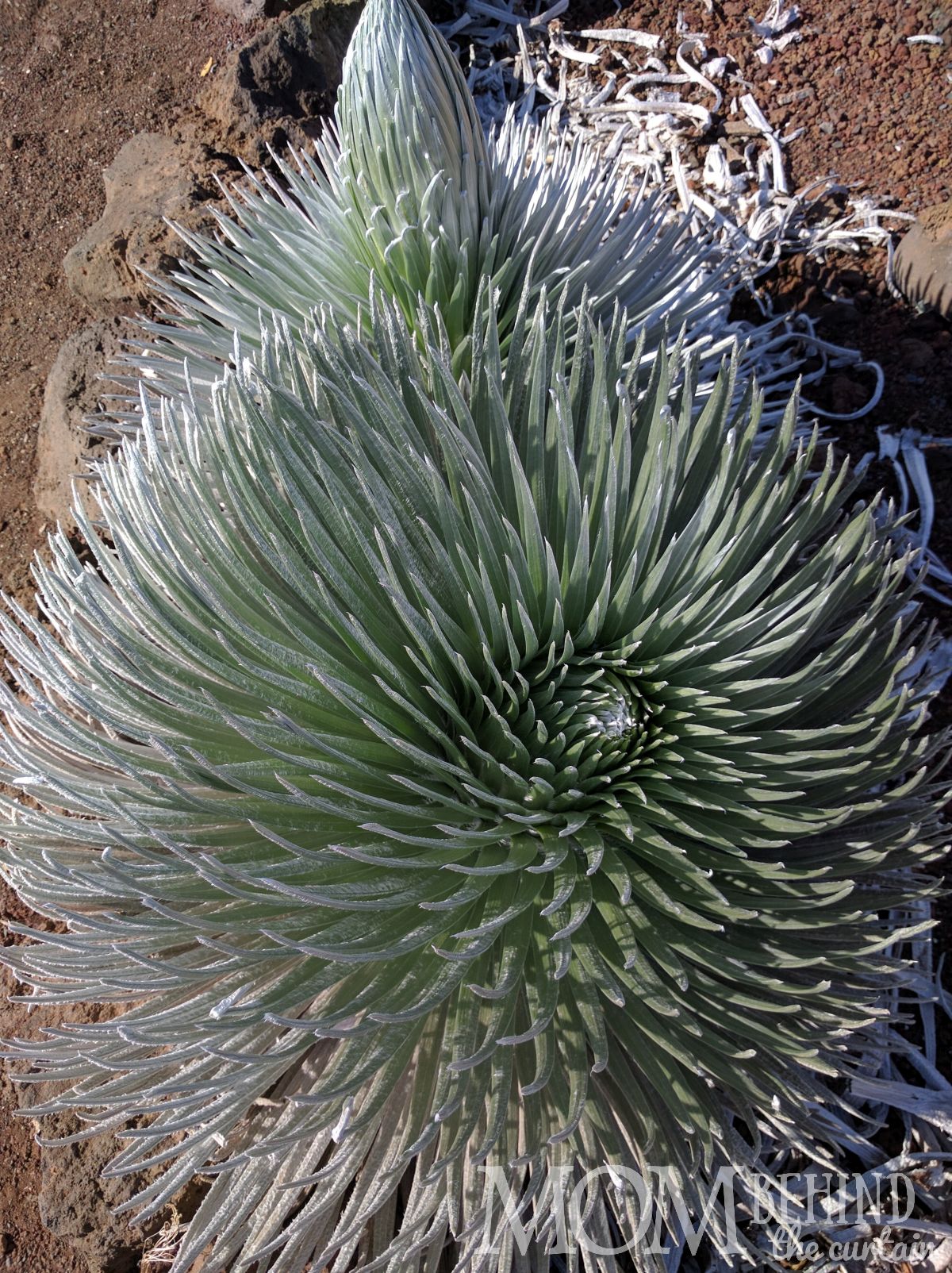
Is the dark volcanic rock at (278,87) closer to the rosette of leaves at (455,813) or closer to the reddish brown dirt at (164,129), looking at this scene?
the reddish brown dirt at (164,129)

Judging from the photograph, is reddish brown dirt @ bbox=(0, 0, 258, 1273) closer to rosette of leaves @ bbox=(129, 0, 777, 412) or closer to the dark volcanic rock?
the dark volcanic rock

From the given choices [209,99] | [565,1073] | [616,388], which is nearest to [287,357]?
[616,388]

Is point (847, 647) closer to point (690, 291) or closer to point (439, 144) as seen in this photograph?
point (690, 291)

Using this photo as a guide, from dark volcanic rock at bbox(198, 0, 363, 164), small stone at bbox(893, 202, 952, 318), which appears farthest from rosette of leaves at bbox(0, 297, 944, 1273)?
dark volcanic rock at bbox(198, 0, 363, 164)

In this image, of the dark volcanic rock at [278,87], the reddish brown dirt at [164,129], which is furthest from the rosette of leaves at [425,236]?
the dark volcanic rock at [278,87]

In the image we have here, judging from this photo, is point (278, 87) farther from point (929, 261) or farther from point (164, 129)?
point (929, 261)

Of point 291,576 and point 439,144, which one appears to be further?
point 439,144
